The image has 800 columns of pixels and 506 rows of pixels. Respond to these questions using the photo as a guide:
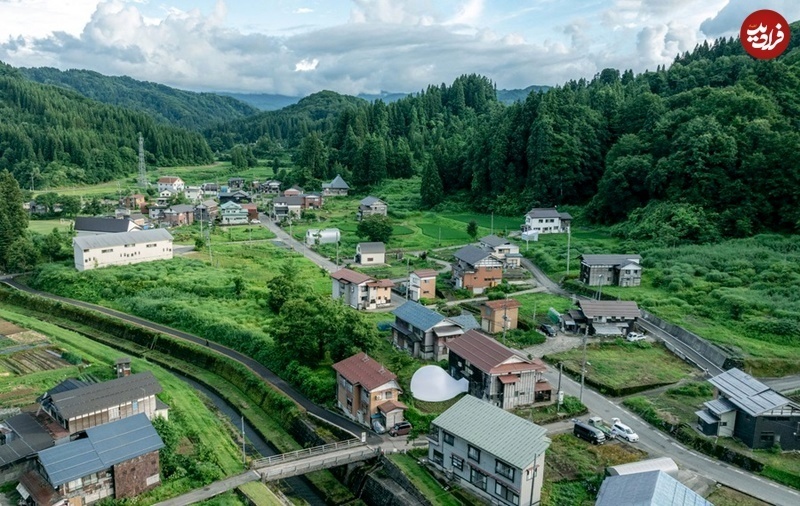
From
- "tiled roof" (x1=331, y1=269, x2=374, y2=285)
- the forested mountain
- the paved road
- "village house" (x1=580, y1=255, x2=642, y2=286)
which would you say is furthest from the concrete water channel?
the forested mountain

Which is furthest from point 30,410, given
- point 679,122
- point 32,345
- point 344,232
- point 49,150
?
point 49,150

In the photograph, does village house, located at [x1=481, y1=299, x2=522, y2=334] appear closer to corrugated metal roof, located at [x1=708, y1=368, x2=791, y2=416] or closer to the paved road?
the paved road

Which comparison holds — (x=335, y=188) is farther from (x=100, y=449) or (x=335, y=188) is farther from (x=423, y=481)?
(x=423, y=481)

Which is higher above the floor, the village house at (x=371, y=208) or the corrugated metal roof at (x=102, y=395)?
the village house at (x=371, y=208)

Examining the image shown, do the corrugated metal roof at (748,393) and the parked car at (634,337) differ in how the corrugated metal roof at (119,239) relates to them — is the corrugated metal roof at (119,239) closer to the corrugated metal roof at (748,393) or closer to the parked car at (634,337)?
the parked car at (634,337)

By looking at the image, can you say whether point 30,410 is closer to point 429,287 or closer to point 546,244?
point 429,287

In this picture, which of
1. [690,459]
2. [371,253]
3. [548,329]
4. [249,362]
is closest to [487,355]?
[690,459]

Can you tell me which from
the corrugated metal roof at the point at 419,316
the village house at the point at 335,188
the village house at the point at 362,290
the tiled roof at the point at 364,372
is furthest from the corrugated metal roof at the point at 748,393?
the village house at the point at 335,188
